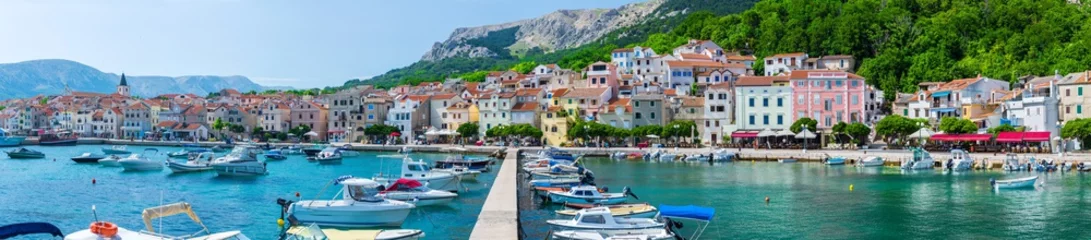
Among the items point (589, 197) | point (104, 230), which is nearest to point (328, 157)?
point (589, 197)

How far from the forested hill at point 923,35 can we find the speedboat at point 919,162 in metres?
23.1

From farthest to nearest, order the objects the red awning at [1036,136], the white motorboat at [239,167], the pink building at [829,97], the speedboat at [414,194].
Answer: the pink building at [829,97] → the red awning at [1036,136] → the white motorboat at [239,167] → the speedboat at [414,194]

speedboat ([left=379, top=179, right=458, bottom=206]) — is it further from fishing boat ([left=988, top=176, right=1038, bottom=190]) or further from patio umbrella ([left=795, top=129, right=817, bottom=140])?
patio umbrella ([left=795, top=129, right=817, bottom=140])

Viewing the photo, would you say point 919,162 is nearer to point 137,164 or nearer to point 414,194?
point 414,194

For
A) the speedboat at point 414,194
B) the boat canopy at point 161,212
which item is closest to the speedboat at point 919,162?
the speedboat at point 414,194

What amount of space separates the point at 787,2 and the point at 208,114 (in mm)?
67849

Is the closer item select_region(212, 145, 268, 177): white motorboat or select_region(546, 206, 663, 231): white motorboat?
select_region(546, 206, 663, 231): white motorboat

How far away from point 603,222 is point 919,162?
34.2 m

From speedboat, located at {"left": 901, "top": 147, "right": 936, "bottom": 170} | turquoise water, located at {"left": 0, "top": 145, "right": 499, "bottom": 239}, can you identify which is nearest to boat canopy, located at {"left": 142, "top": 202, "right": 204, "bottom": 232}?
turquoise water, located at {"left": 0, "top": 145, "right": 499, "bottom": 239}

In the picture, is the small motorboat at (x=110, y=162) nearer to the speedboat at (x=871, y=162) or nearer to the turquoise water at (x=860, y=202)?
the turquoise water at (x=860, y=202)

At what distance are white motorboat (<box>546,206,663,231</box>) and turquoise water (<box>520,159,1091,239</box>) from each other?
1832 mm

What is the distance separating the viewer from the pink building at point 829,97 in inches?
2781

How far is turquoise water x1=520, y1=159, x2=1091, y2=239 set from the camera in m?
29.7

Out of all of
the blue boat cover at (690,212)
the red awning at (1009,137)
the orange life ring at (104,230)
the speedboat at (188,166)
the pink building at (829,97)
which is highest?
the pink building at (829,97)
